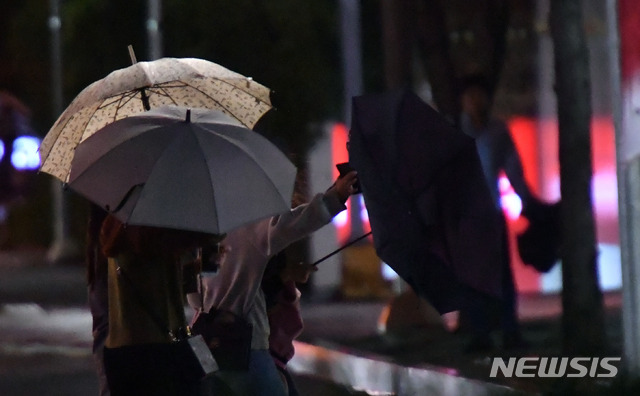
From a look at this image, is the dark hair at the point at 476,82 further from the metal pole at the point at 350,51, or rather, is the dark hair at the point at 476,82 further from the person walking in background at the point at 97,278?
the person walking in background at the point at 97,278

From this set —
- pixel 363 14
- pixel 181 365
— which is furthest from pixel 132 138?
pixel 363 14

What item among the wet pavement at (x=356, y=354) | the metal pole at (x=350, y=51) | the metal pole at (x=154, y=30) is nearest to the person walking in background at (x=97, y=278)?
the wet pavement at (x=356, y=354)

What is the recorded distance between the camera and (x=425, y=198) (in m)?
4.96

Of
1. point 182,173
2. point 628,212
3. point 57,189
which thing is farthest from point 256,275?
point 57,189

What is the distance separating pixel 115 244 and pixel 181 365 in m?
0.45

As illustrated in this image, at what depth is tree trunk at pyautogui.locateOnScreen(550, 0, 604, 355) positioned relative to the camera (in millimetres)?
9305

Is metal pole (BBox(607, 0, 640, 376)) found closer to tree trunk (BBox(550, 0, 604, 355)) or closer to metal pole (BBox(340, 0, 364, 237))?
tree trunk (BBox(550, 0, 604, 355))

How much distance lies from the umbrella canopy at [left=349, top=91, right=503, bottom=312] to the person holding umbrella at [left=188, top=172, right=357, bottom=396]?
14 cm

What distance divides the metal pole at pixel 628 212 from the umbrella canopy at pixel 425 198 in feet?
10.0

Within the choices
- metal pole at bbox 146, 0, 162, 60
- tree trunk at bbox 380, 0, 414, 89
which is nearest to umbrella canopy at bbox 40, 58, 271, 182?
tree trunk at bbox 380, 0, 414, 89

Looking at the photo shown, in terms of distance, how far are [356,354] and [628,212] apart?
11.1ft

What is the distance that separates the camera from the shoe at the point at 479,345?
10.1 metres

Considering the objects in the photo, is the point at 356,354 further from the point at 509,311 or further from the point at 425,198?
the point at 425,198

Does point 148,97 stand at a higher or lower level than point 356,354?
higher
